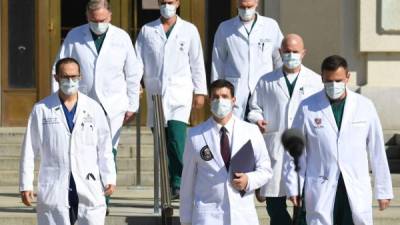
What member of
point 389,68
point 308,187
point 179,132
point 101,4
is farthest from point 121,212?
Answer: point 389,68

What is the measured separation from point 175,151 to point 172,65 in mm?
833

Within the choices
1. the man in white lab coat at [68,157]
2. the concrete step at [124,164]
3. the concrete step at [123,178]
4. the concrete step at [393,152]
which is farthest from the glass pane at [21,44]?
the man in white lab coat at [68,157]

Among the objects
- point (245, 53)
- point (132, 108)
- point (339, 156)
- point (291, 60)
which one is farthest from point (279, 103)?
point (339, 156)

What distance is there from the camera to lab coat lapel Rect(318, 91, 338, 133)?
9.89 metres

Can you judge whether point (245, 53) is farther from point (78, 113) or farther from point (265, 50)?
point (78, 113)

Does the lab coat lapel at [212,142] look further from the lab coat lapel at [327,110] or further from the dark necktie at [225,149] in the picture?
the lab coat lapel at [327,110]

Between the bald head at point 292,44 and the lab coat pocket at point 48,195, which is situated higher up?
the bald head at point 292,44

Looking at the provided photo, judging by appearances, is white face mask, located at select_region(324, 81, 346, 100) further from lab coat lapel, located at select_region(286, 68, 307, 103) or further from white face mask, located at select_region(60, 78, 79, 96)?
white face mask, located at select_region(60, 78, 79, 96)

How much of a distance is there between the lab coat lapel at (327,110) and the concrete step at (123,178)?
5.37 meters

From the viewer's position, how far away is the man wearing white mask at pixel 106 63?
12133 mm

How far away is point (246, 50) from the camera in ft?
41.2

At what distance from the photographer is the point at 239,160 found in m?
9.48

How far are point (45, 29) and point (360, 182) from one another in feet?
28.1

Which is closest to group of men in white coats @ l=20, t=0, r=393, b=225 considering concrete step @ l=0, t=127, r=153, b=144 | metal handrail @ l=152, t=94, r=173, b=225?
metal handrail @ l=152, t=94, r=173, b=225
